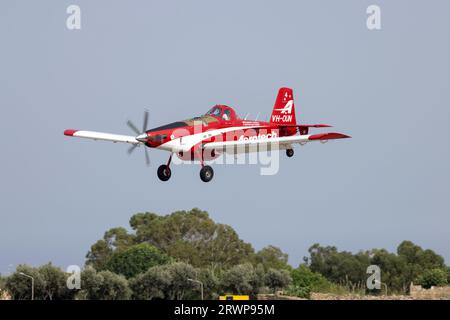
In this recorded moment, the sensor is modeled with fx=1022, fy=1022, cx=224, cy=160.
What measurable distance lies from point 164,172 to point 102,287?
1362 inches

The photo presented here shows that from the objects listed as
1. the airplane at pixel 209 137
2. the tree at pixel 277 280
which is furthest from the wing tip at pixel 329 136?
the tree at pixel 277 280

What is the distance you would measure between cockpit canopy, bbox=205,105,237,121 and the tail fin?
10.1 m

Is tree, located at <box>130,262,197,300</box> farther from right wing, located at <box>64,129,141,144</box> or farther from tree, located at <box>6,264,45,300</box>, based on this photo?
right wing, located at <box>64,129,141,144</box>

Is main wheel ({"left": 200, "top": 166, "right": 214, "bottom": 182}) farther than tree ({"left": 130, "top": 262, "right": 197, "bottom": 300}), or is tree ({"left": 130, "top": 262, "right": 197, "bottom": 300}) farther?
tree ({"left": 130, "top": 262, "right": 197, "bottom": 300})

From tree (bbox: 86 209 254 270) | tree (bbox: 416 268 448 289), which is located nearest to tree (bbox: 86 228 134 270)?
tree (bbox: 86 209 254 270)

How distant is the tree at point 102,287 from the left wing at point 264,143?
2964 centimetres

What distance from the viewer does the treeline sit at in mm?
82812

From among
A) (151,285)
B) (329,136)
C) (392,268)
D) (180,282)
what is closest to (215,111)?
(329,136)

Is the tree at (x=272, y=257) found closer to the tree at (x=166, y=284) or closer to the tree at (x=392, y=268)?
the tree at (x=392, y=268)

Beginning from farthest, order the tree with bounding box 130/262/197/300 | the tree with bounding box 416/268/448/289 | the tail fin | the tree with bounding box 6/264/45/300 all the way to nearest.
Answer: the tree with bounding box 130/262/197/300
the tree with bounding box 6/264/45/300
the tree with bounding box 416/268/448/289
the tail fin
